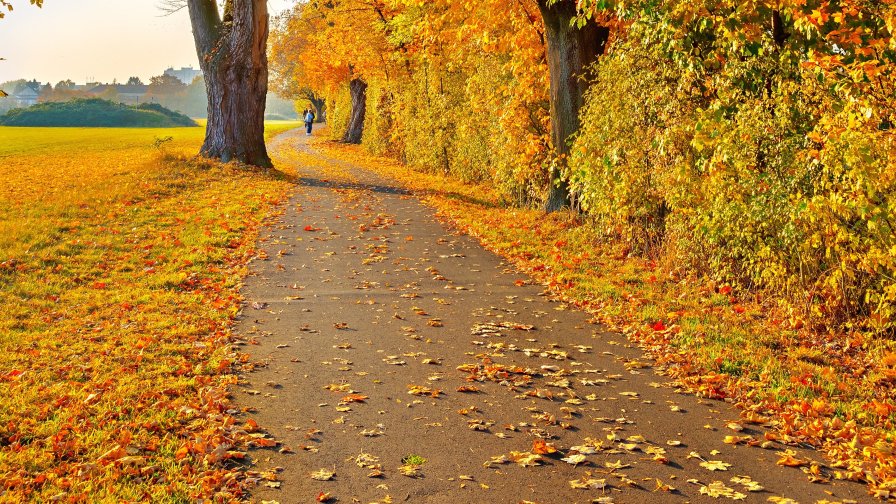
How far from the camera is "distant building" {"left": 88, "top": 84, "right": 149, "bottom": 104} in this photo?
475 ft

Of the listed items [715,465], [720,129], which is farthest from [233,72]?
[715,465]

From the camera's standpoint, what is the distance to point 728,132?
26.1 feet

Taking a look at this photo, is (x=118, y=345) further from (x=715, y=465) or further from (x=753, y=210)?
(x=753, y=210)

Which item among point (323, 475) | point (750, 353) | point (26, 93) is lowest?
point (323, 475)

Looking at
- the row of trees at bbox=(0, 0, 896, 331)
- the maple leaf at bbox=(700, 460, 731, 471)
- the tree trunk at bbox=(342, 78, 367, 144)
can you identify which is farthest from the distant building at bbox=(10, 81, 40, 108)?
the maple leaf at bbox=(700, 460, 731, 471)

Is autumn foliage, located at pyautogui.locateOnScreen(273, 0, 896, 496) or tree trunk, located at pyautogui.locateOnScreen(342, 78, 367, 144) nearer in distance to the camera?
autumn foliage, located at pyautogui.locateOnScreen(273, 0, 896, 496)

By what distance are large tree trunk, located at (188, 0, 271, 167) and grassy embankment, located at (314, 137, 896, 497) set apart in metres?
13.5

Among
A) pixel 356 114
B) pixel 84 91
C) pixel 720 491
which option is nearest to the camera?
pixel 720 491

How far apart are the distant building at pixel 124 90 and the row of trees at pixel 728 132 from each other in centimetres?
14588

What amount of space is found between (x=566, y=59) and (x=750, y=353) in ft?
25.0

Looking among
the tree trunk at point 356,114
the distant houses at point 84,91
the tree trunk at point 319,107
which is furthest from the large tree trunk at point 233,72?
the distant houses at point 84,91

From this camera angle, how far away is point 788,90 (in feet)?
23.5

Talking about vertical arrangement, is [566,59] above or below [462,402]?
above

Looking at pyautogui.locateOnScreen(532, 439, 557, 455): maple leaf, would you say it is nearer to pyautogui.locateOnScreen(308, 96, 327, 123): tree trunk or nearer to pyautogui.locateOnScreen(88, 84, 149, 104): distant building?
pyautogui.locateOnScreen(308, 96, 327, 123): tree trunk
